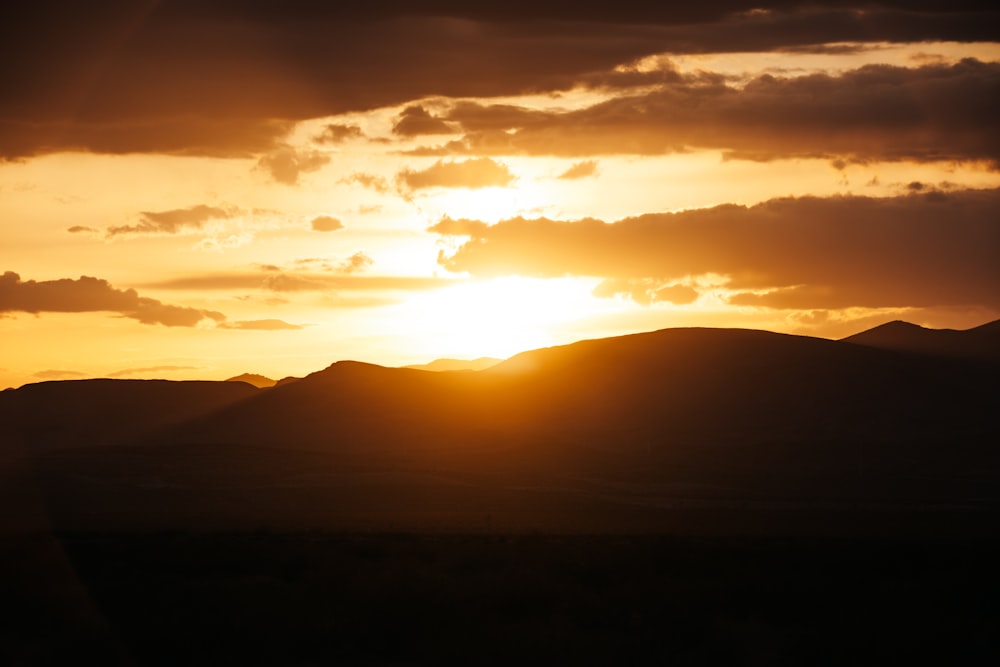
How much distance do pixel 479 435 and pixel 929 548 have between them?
4428 inches

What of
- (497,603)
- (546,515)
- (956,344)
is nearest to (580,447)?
(546,515)

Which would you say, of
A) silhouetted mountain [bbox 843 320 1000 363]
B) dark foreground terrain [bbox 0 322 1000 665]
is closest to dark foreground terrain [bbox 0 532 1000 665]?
dark foreground terrain [bbox 0 322 1000 665]

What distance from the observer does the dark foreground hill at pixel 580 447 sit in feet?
245

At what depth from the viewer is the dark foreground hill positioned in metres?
74.6

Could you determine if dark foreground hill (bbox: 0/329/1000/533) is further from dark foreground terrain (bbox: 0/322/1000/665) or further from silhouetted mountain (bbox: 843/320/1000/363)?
silhouetted mountain (bbox: 843/320/1000/363)

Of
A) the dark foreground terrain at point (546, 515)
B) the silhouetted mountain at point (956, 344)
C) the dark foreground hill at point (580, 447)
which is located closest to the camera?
the dark foreground terrain at point (546, 515)

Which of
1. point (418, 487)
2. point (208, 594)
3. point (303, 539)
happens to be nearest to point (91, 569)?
point (208, 594)

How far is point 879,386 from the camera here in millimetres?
150250

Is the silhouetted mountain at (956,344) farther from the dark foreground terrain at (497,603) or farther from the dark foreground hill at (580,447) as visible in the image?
the dark foreground terrain at (497,603)

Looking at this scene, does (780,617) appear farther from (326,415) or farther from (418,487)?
(326,415)

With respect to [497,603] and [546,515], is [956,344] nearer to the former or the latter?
[546,515]

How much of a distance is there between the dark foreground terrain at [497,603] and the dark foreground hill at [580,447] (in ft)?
61.1

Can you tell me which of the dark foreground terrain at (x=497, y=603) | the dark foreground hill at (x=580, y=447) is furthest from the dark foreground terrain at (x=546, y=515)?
the dark foreground hill at (x=580, y=447)

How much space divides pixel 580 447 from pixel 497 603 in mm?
108826
